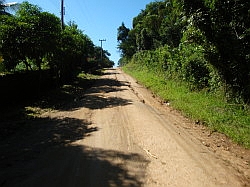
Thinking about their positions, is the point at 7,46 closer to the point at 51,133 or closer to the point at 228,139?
the point at 51,133

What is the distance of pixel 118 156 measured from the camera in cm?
712

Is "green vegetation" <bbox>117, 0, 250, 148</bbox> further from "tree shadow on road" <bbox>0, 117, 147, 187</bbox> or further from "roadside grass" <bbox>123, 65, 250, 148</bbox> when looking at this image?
"tree shadow on road" <bbox>0, 117, 147, 187</bbox>

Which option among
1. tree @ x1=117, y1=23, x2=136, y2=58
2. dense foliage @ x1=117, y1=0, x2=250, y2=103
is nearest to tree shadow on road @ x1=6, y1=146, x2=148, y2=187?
dense foliage @ x1=117, y1=0, x2=250, y2=103

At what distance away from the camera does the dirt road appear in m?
5.88

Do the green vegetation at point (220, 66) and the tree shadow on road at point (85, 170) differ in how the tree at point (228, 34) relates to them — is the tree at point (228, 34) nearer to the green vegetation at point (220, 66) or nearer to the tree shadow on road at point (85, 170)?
the green vegetation at point (220, 66)

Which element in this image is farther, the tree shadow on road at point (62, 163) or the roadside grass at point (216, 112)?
the roadside grass at point (216, 112)

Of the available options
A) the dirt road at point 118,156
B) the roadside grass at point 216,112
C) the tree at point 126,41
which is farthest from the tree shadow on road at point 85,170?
the tree at point 126,41

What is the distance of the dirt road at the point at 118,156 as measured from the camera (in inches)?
231

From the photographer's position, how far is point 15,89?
15.6 m

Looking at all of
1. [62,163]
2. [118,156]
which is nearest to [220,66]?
[118,156]

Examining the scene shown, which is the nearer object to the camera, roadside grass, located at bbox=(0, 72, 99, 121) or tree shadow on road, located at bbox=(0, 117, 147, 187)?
tree shadow on road, located at bbox=(0, 117, 147, 187)

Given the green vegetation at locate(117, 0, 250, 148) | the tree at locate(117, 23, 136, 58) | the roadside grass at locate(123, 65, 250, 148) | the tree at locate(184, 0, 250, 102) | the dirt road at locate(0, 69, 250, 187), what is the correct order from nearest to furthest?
the dirt road at locate(0, 69, 250, 187)
the roadside grass at locate(123, 65, 250, 148)
the green vegetation at locate(117, 0, 250, 148)
the tree at locate(184, 0, 250, 102)
the tree at locate(117, 23, 136, 58)

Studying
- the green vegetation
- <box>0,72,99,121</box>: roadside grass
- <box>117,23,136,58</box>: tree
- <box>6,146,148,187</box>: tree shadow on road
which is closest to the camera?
<box>6,146,148,187</box>: tree shadow on road

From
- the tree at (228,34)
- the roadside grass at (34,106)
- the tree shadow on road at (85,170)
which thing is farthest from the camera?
the roadside grass at (34,106)
